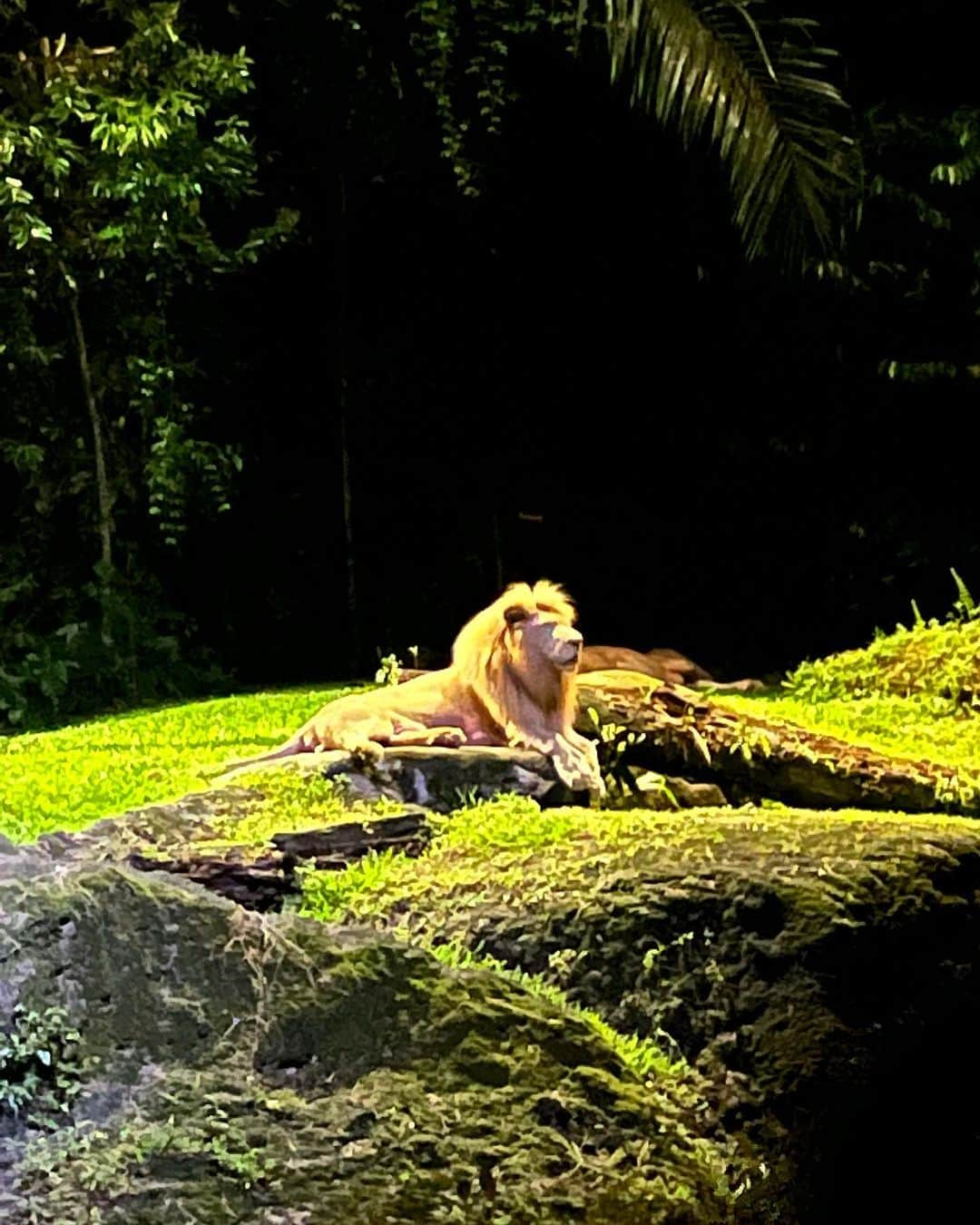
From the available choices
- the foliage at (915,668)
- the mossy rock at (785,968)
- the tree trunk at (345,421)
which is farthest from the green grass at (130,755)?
the foliage at (915,668)

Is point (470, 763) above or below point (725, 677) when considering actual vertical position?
above

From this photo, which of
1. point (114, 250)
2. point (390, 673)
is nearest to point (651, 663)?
point (390, 673)

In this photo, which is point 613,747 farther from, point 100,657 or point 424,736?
point 100,657

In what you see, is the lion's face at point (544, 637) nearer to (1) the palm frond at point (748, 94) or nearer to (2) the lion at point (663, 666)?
(2) the lion at point (663, 666)

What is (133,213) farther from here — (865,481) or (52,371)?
(865,481)

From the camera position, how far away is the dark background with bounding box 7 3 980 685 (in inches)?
191

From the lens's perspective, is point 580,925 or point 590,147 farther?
point 590,147

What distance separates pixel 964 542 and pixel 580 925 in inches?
149

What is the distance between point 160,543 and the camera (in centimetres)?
493

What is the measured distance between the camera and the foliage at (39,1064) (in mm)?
1451

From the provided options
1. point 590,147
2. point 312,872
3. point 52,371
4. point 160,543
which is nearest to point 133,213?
point 52,371

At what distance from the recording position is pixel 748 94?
11.3 ft

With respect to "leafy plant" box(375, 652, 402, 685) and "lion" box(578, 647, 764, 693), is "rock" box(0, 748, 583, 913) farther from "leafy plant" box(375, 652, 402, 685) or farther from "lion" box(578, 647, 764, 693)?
"lion" box(578, 647, 764, 693)

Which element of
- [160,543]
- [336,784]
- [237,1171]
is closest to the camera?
[237,1171]
